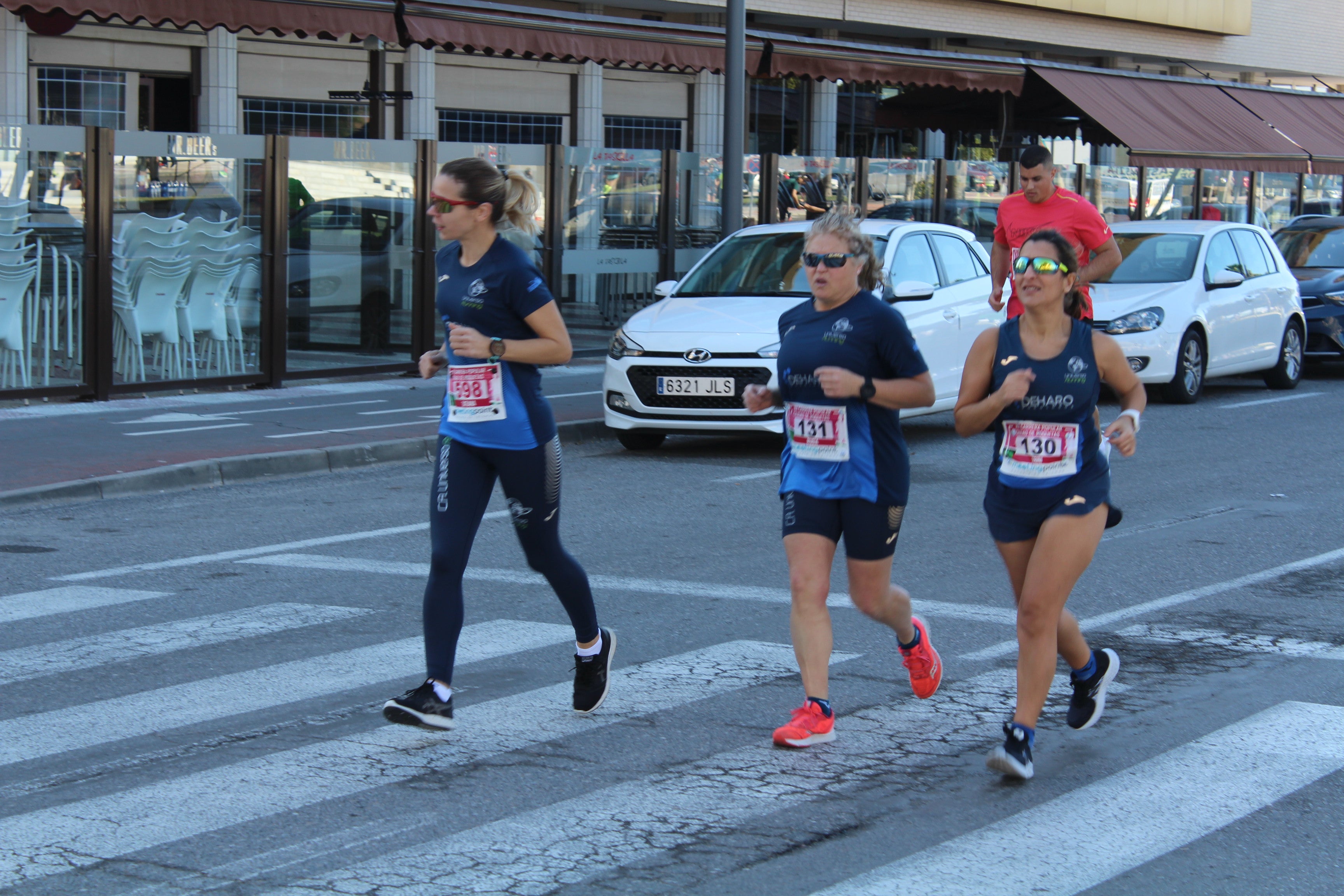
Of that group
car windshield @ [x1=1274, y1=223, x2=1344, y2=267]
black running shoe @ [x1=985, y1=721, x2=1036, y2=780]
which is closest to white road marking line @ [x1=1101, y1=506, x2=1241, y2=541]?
black running shoe @ [x1=985, y1=721, x2=1036, y2=780]

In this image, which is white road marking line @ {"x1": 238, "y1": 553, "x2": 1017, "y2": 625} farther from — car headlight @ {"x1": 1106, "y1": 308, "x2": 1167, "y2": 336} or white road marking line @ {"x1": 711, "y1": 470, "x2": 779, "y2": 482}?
car headlight @ {"x1": 1106, "y1": 308, "x2": 1167, "y2": 336}

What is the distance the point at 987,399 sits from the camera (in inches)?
201

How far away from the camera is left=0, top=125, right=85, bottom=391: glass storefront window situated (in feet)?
45.0

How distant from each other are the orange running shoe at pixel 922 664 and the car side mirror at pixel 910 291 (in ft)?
22.5

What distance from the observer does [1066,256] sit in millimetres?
5145

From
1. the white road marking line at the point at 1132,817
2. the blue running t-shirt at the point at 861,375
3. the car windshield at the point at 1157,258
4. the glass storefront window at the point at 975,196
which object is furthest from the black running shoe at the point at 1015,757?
the glass storefront window at the point at 975,196

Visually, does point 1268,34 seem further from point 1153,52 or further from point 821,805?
point 821,805

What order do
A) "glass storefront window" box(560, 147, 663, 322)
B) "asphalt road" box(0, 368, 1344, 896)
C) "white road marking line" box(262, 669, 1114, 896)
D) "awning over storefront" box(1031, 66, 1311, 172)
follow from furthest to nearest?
"awning over storefront" box(1031, 66, 1311, 172), "glass storefront window" box(560, 147, 663, 322), "asphalt road" box(0, 368, 1344, 896), "white road marking line" box(262, 669, 1114, 896)

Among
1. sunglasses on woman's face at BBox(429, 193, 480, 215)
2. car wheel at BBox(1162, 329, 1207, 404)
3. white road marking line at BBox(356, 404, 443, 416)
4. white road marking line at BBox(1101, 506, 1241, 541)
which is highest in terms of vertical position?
sunglasses on woman's face at BBox(429, 193, 480, 215)

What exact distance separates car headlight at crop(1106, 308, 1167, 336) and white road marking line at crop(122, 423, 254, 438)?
7423mm

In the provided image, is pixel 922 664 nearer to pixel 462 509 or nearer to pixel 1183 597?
pixel 462 509

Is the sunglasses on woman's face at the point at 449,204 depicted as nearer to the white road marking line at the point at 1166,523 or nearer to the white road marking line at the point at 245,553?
the white road marking line at the point at 245,553

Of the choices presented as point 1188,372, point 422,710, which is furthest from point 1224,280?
point 422,710

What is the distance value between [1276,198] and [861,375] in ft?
89.9
